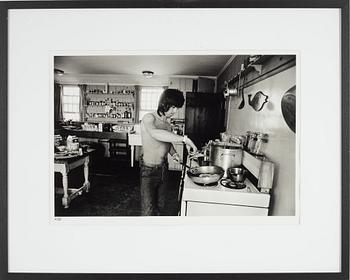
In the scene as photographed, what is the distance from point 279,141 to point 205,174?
456 millimetres

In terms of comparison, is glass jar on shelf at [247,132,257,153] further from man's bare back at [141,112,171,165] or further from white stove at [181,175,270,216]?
man's bare back at [141,112,171,165]

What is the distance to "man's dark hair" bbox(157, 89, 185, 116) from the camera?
1.14m

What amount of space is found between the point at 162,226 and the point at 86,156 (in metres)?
0.48

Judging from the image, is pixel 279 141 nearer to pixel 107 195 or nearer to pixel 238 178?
pixel 238 178

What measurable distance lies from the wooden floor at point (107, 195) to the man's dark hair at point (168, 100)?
335mm

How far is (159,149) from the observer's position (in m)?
1.32

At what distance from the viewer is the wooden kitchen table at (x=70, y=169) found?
0.95 meters

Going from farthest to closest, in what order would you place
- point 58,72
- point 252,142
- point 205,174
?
point 252,142 < point 205,174 < point 58,72

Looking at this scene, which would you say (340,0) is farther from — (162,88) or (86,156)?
(86,156)

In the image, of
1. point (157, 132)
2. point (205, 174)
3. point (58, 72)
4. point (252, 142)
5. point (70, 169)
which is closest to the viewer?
point (70, 169)

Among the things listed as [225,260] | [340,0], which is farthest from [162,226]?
[340,0]

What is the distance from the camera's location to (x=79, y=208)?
3.38 feet

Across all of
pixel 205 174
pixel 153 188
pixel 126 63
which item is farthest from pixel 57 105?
pixel 205 174

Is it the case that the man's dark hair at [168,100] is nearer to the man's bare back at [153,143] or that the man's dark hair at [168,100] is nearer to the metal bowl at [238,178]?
the man's bare back at [153,143]
